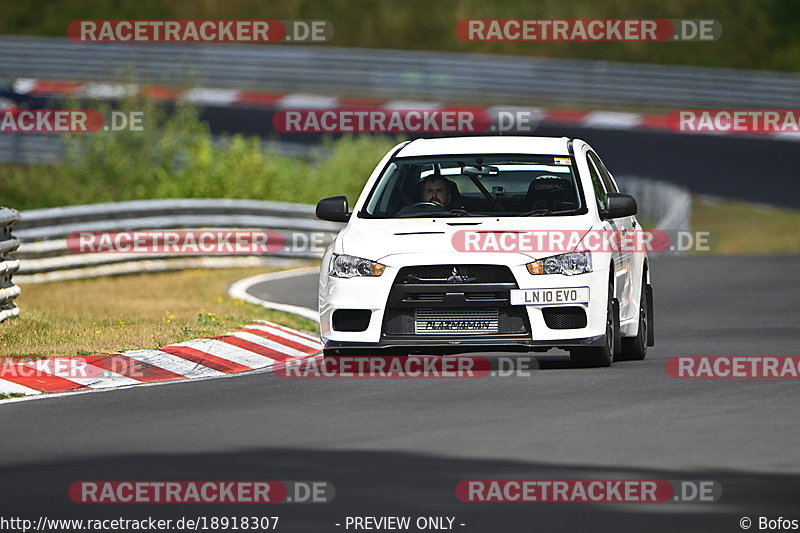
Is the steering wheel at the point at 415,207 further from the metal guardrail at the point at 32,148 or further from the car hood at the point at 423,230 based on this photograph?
the metal guardrail at the point at 32,148

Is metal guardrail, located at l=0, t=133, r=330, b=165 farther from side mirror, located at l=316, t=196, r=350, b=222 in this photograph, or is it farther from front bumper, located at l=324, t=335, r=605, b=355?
front bumper, located at l=324, t=335, r=605, b=355

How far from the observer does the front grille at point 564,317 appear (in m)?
12.8

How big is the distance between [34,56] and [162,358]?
112 ft


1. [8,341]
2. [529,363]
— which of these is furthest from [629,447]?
[8,341]

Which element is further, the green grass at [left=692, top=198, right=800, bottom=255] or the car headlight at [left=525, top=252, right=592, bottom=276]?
the green grass at [left=692, top=198, right=800, bottom=255]

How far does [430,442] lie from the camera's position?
380 inches

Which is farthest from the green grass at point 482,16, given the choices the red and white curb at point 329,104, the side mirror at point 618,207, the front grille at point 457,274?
the front grille at point 457,274

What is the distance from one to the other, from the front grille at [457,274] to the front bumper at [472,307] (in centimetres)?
4

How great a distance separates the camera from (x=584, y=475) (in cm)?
856

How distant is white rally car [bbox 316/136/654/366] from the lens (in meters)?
12.8

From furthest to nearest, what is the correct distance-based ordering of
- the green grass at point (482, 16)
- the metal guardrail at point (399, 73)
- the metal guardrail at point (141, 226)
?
Result: the green grass at point (482, 16) → the metal guardrail at point (399, 73) → the metal guardrail at point (141, 226)

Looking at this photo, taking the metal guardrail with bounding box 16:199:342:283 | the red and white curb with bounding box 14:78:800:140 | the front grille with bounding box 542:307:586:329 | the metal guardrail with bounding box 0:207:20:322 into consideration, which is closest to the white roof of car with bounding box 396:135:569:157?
the front grille with bounding box 542:307:586:329

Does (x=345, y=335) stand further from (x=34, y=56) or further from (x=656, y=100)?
(x=34, y=56)

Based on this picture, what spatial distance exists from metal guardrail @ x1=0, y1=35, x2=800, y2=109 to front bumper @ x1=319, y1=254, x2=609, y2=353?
30752mm
